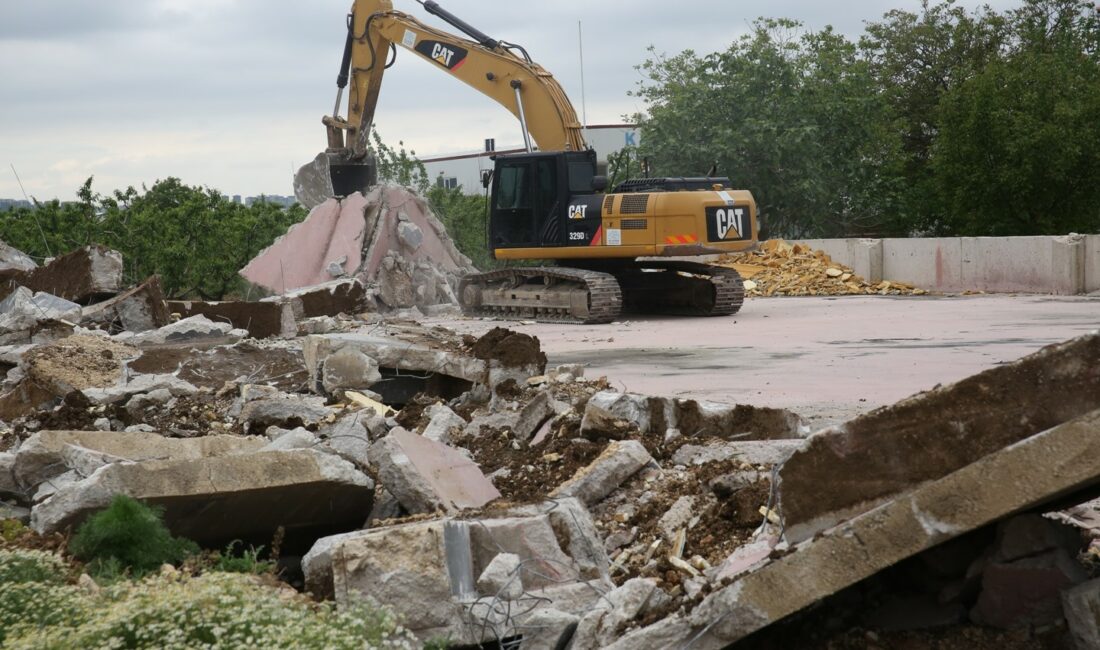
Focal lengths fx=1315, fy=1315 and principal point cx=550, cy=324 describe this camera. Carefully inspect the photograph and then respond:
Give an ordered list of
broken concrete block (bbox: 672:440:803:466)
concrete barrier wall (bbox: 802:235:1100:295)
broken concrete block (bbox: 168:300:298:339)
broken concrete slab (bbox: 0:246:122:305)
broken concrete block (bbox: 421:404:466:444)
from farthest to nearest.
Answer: concrete barrier wall (bbox: 802:235:1100:295), broken concrete slab (bbox: 0:246:122:305), broken concrete block (bbox: 168:300:298:339), broken concrete block (bbox: 421:404:466:444), broken concrete block (bbox: 672:440:803:466)

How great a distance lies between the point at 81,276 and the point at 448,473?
10.8m

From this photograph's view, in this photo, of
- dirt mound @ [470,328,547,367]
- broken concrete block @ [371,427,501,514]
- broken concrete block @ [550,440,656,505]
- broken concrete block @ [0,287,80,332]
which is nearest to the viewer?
broken concrete block @ [371,427,501,514]

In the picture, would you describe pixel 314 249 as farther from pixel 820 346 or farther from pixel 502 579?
pixel 502 579

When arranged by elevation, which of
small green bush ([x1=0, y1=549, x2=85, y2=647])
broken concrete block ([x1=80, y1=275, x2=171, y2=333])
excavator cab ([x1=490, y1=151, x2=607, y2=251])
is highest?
excavator cab ([x1=490, y1=151, x2=607, y2=251])

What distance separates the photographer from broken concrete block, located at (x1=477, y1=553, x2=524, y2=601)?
18.0 ft

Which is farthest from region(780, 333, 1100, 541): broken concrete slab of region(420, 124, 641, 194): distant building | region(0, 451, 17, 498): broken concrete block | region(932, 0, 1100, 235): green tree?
region(420, 124, 641, 194): distant building

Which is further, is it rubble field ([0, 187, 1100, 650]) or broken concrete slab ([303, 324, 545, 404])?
broken concrete slab ([303, 324, 545, 404])

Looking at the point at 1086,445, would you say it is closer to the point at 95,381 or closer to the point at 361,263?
the point at 95,381

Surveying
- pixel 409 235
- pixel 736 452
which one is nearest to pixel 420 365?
pixel 736 452

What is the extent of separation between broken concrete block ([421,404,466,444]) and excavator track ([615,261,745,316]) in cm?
1075

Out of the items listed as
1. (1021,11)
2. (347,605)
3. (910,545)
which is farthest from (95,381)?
(1021,11)

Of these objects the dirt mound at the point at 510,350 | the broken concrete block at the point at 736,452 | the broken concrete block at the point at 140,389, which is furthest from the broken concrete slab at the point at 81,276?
the broken concrete block at the point at 736,452

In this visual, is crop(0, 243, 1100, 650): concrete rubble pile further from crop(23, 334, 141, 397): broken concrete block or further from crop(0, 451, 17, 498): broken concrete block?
crop(23, 334, 141, 397): broken concrete block

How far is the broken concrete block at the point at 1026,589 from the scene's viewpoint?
4.84 meters
